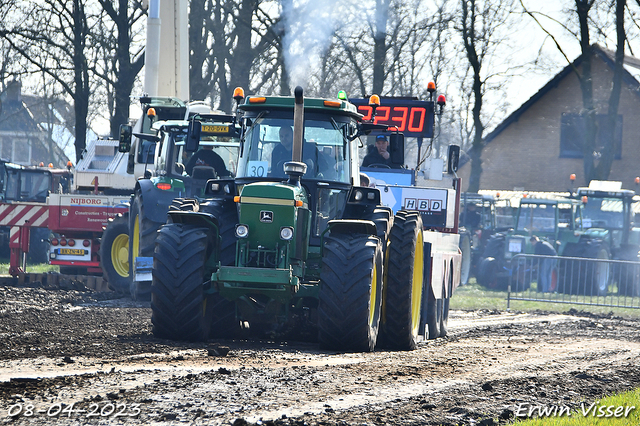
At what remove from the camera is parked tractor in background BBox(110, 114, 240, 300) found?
1343 cm

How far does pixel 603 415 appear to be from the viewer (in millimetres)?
6004

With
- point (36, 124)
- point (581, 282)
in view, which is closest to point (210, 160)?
point (581, 282)

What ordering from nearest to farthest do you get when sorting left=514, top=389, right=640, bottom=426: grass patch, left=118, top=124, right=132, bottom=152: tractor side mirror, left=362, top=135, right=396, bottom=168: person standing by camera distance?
left=514, top=389, right=640, bottom=426: grass patch
left=362, top=135, right=396, bottom=168: person standing
left=118, top=124, right=132, bottom=152: tractor side mirror

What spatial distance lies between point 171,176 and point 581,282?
10.2 metres

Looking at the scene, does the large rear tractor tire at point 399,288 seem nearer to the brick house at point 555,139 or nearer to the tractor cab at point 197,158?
the tractor cab at point 197,158

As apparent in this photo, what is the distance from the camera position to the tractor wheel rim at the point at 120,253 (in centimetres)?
1608

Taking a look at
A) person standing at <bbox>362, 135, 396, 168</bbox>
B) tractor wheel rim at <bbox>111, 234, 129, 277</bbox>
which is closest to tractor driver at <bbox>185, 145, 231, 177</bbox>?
person standing at <bbox>362, 135, 396, 168</bbox>

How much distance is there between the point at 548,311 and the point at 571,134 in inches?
950

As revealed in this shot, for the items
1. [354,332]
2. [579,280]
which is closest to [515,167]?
[579,280]

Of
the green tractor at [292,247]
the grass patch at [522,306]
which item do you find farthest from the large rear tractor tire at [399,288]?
the grass patch at [522,306]

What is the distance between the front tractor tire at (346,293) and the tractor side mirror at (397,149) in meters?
2.12

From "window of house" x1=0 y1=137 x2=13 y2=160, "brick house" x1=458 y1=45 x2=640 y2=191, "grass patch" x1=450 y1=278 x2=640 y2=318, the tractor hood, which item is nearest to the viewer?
the tractor hood

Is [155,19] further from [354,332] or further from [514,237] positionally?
[354,332]

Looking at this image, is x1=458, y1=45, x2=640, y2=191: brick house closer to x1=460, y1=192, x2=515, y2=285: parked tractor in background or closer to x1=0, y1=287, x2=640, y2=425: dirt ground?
x1=460, y1=192, x2=515, y2=285: parked tractor in background
